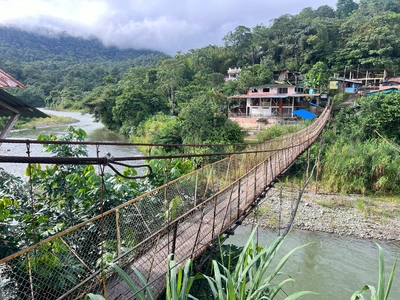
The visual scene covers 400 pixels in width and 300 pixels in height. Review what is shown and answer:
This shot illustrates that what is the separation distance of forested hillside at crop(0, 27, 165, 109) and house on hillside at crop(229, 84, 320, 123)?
36.5 ft

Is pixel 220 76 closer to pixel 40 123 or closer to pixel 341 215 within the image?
pixel 40 123

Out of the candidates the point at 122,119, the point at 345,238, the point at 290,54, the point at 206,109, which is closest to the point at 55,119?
the point at 122,119

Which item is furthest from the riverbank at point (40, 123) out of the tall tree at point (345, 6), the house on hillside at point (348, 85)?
the tall tree at point (345, 6)

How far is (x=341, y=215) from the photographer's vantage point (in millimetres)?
6312

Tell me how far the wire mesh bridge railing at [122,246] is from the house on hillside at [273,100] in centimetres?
1122

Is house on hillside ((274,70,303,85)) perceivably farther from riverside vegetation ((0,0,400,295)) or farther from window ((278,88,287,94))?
window ((278,88,287,94))

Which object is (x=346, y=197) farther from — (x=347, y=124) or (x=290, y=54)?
(x=290, y=54)

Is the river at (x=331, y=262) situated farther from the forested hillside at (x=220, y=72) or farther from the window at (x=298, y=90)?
the window at (x=298, y=90)

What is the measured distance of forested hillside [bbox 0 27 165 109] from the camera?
27047 millimetres

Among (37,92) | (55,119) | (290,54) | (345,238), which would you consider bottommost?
(345,238)

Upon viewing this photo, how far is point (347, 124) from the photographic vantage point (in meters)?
9.40

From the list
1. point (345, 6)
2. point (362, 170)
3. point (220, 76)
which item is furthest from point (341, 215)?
point (345, 6)

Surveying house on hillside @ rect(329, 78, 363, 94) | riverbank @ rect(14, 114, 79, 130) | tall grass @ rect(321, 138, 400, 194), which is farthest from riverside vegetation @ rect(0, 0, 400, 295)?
riverbank @ rect(14, 114, 79, 130)

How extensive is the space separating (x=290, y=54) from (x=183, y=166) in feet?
66.2
